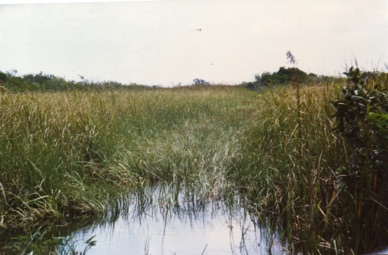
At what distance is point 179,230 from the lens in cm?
297

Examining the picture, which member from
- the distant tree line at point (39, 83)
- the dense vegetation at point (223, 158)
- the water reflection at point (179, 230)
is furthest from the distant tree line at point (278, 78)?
the water reflection at point (179, 230)

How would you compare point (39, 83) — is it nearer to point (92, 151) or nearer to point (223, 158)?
point (92, 151)

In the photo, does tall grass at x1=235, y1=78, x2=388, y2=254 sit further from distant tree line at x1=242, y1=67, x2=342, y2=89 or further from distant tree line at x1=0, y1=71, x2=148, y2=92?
distant tree line at x1=0, y1=71, x2=148, y2=92

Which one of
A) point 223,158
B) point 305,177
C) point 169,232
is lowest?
point 169,232

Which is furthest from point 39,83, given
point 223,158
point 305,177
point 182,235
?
point 305,177

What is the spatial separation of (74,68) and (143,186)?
1281 millimetres

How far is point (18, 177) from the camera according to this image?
327cm

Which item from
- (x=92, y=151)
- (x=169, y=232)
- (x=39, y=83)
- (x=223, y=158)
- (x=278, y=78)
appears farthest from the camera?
(x=39, y=83)

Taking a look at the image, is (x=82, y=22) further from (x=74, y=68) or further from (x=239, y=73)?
(x=239, y=73)

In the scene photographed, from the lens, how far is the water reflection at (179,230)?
8.76 feet

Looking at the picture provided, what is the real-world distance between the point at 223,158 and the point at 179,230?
1.28m

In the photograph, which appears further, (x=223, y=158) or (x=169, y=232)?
(x=223, y=158)

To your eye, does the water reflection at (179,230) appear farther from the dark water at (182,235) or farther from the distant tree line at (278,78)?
the distant tree line at (278,78)

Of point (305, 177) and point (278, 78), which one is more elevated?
point (278, 78)
